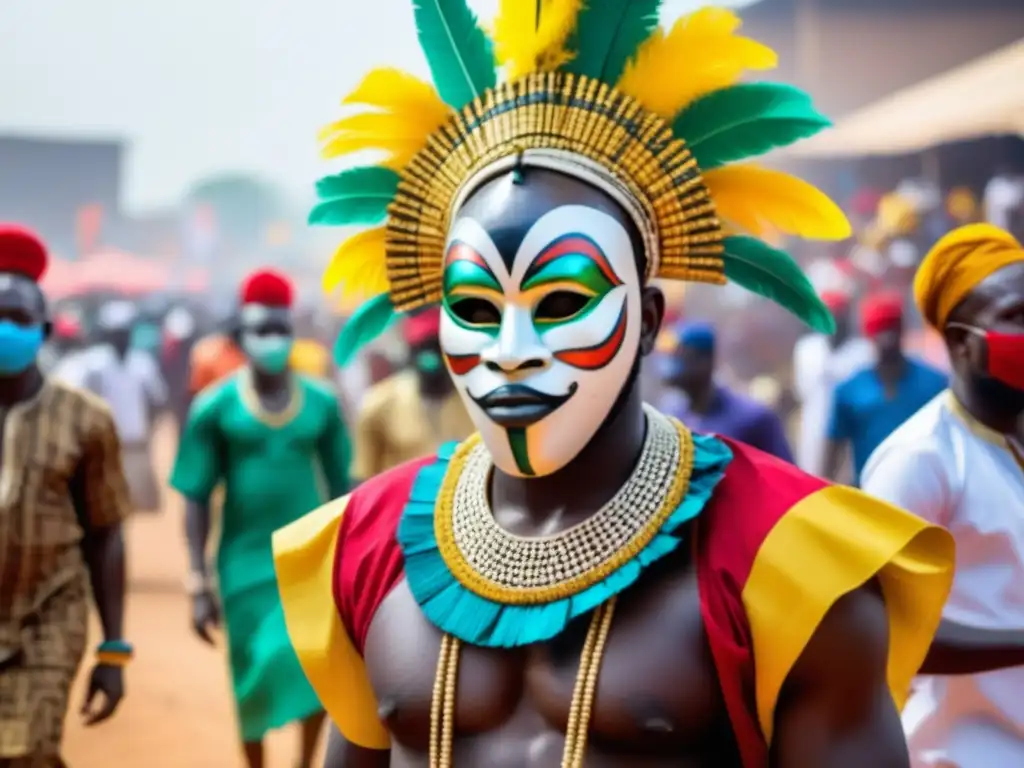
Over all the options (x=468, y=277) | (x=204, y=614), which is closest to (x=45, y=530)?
(x=204, y=614)

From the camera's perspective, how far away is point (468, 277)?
253 cm

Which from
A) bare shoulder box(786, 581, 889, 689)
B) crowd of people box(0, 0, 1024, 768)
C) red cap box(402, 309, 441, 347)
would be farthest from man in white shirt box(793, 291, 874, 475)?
bare shoulder box(786, 581, 889, 689)

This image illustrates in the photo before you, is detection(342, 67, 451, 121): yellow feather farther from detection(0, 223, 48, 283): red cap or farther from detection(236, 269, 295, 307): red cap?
detection(236, 269, 295, 307): red cap

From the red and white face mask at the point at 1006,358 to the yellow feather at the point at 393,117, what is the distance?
1.77 m

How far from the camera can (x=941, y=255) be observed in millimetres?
3941

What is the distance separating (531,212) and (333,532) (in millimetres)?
775

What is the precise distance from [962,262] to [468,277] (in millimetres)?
1934

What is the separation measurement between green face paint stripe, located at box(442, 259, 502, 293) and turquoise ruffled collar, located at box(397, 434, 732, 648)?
18.6 inches

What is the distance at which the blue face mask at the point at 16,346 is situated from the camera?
14.1 feet

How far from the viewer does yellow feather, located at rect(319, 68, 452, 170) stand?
2832 millimetres

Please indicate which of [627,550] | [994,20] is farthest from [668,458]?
[994,20]

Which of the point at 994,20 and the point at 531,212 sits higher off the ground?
the point at 994,20

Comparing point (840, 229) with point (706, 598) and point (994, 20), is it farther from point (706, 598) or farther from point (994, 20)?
point (994, 20)

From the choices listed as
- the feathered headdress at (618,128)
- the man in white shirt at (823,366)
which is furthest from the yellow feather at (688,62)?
the man in white shirt at (823,366)
